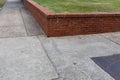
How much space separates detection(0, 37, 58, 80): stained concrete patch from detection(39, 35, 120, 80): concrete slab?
0.23 meters

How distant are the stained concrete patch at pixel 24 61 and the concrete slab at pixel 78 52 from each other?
0.23 m

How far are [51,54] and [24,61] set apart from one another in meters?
0.81

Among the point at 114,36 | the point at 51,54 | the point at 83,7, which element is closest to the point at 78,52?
the point at 51,54

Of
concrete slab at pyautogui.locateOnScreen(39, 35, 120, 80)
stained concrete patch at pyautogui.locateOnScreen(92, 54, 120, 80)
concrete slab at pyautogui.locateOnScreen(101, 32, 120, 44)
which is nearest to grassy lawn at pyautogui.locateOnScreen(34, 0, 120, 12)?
concrete slab at pyautogui.locateOnScreen(101, 32, 120, 44)

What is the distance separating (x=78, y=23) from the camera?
7.71 m

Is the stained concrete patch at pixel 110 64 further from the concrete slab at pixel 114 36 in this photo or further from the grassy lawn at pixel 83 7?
the grassy lawn at pixel 83 7

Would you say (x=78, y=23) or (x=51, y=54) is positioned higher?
(x=78, y=23)

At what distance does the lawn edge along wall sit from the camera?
7.47m

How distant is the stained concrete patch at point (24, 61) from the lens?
474cm

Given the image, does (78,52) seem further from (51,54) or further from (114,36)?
(114,36)

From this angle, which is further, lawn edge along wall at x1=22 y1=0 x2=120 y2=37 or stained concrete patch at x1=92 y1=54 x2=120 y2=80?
lawn edge along wall at x1=22 y1=0 x2=120 y2=37

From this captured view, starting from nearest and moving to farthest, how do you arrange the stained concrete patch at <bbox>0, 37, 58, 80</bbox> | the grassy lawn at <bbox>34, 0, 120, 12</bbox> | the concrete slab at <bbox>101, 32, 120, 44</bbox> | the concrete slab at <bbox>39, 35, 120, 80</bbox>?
1. the stained concrete patch at <bbox>0, 37, 58, 80</bbox>
2. the concrete slab at <bbox>39, 35, 120, 80</bbox>
3. the concrete slab at <bbox>101, 32, 120, 44</bbox>
4. the grassy lawn at <bbox>34, 0, 120, 12</bbox>

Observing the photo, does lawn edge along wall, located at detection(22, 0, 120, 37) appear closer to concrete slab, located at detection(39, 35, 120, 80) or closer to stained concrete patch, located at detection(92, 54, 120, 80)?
concrete slab, located at detection(39, 35, 120, 80)

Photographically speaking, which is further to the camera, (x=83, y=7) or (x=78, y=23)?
(x=83, y=7)
